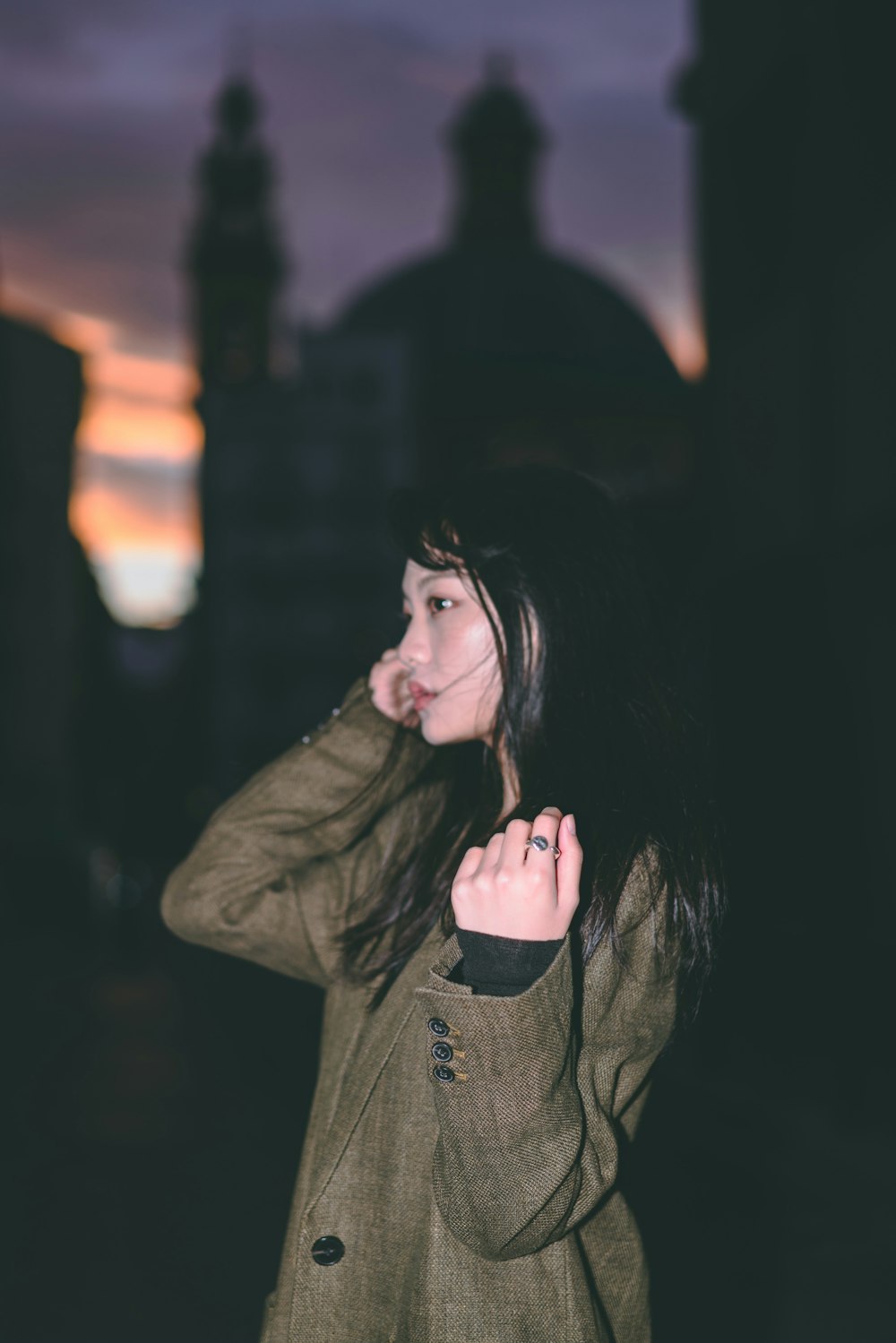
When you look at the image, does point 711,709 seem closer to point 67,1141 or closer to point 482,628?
point 67,1141

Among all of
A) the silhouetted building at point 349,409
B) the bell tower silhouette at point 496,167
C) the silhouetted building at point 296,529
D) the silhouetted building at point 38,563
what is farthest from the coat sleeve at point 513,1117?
the bell tower silhouette at point 496,167

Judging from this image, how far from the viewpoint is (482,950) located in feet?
5.10

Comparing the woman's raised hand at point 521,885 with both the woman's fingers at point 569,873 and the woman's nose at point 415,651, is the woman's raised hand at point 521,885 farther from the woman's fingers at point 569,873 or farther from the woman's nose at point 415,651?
the woman's nose at point 415,651

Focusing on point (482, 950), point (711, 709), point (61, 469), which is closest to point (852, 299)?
point (711, 709)

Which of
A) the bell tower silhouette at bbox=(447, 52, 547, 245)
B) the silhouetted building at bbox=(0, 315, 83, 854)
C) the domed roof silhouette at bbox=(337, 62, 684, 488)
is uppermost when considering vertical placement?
the bell tower silhouette at bbox=(447, 52, 547, 245)

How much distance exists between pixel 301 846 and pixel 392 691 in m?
0.32

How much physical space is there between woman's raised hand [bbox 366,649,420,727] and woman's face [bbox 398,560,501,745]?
172mm

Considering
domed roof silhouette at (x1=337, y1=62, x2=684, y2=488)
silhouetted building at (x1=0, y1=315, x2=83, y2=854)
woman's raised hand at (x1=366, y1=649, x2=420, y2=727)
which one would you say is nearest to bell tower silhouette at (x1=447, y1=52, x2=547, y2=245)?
domed roof silhouette at (x1=337, y1=62, x2=684, y2=488)

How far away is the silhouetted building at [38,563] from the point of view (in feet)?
80.2

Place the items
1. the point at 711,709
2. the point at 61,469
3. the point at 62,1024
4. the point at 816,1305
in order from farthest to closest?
the point at 61,469, the point at 62,1024, the point at 711,709, the point at 816,1305

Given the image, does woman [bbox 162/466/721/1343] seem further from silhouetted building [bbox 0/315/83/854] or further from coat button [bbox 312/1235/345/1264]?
silhouetted building [bbox 0/315/83/854]

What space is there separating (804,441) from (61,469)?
71.7 feet

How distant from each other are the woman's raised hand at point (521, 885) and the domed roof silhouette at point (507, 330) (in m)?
43.5

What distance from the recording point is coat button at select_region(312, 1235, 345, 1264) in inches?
71.6
